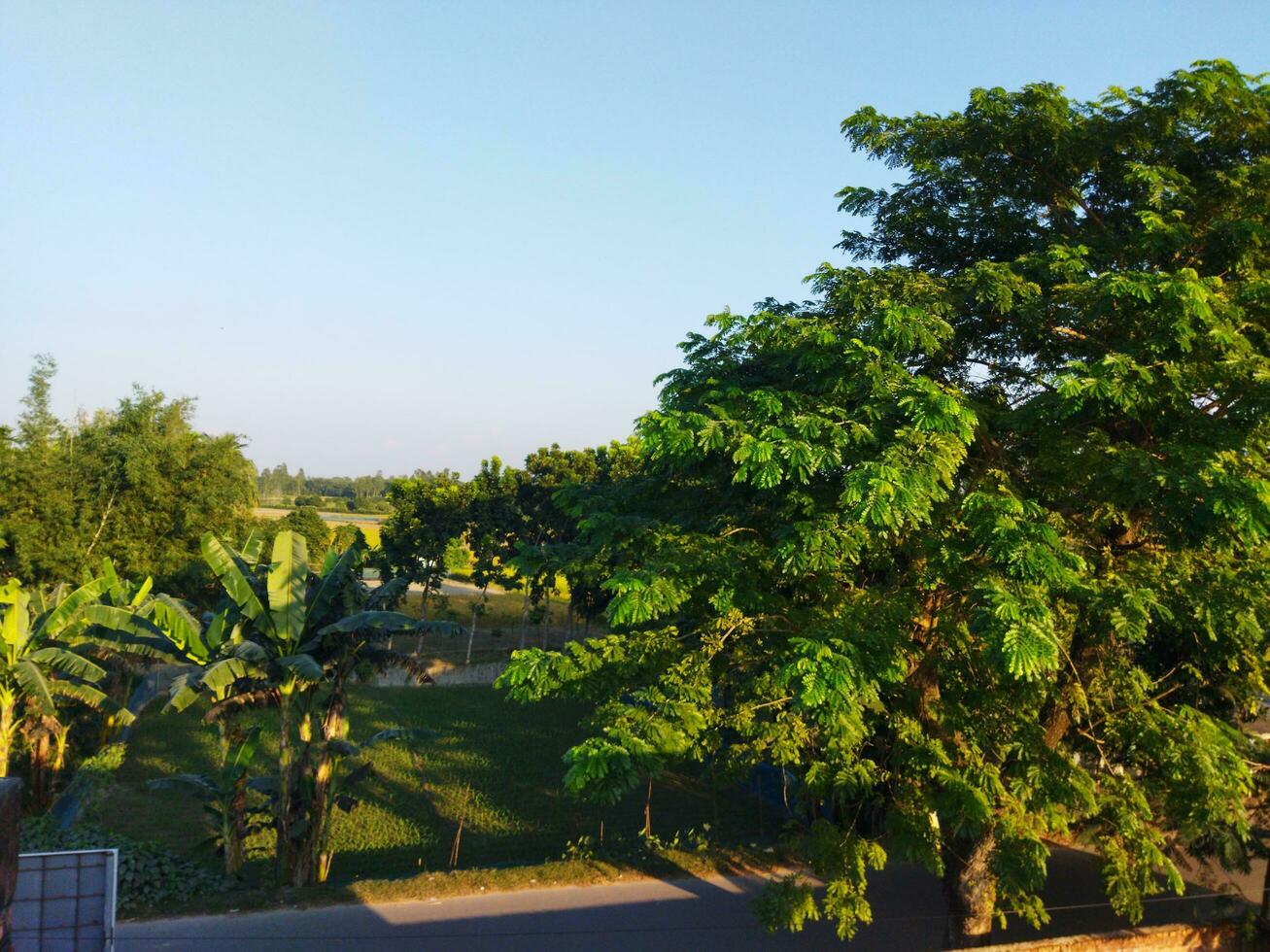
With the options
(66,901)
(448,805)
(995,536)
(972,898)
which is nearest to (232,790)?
(66,901)

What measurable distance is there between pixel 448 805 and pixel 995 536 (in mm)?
13850

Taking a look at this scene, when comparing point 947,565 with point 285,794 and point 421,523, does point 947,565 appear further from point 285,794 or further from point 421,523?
point 421,523

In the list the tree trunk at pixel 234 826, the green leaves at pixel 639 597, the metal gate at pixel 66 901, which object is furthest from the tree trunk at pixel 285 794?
the green leaves at pixel 639 597

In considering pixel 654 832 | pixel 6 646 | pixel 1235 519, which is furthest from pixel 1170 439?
pixel 6 646

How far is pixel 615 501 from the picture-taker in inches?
420

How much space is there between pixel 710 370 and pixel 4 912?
7.76 metres

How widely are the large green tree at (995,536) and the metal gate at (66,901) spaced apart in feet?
11.3

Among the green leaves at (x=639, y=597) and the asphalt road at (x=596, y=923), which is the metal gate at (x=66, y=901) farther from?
the green leaves at (x=639, y=597)

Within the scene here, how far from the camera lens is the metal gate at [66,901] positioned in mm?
7086

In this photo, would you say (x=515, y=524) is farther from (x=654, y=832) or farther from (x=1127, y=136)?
(x=1127, y=136)

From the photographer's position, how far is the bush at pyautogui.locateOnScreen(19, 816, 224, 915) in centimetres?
1113

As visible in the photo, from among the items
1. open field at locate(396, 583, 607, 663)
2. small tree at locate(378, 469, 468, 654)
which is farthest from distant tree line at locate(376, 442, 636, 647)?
open field at locate(396, 583, 607, 663)

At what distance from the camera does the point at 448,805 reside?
58.9 ft

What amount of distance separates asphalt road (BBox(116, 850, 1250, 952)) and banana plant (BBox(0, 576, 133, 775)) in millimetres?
5878
